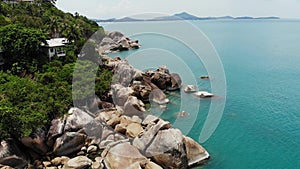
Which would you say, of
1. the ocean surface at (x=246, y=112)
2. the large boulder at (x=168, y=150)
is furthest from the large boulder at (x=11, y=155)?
the ocean surface at (x=246, y=112)

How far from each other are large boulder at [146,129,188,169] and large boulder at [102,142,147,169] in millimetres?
699

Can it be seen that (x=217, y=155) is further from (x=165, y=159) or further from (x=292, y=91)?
(x=292, y=91)

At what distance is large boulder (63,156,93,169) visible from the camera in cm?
1371

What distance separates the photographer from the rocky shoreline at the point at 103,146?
13844 mm

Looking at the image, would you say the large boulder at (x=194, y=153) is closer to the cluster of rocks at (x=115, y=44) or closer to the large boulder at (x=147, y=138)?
the large boulder at (x=147, y=138)

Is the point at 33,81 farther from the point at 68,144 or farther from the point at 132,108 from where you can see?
the point at 132,108

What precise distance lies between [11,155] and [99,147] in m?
4.57

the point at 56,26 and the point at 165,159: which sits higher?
the point at 56,26

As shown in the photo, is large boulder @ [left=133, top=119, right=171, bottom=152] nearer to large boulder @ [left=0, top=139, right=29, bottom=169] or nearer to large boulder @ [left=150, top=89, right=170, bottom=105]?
large boulder @ [left=0, top=139, right=29, bottom=169]

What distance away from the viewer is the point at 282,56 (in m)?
47.9

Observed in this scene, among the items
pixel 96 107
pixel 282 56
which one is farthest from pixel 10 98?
pixel 282 56

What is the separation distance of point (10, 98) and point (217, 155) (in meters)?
12.5

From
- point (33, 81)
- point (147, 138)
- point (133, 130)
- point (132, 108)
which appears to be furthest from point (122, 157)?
point (33, 81)

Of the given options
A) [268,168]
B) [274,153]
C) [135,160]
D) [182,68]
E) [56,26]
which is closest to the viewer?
[135,160]
